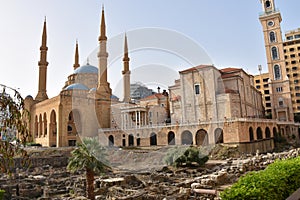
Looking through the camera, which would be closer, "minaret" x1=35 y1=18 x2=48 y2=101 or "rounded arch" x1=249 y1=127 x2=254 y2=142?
"rounded arch" x1=249 y1=127 x2=254 y2=142

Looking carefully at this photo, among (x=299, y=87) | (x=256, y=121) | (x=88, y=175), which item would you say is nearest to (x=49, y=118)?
(x=88, y=175)

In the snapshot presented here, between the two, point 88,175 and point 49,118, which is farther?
point 49,118

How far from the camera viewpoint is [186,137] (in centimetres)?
3378

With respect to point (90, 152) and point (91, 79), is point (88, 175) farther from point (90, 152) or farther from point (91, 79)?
point (91, 79)

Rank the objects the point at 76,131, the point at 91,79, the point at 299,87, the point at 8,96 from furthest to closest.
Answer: the point at 299,87 < the point at 91,79 < the point at 76,131 < the point at 8,96

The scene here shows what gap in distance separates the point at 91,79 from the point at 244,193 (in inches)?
1726

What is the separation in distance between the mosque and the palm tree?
60.3 ft

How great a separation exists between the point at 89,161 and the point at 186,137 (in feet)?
71.7

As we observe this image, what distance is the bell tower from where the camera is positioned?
43000mm

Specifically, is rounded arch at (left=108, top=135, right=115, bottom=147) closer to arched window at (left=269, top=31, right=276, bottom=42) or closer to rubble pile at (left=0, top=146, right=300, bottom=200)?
rubble pile at (left=0, top=146, right=300, bottom=200)

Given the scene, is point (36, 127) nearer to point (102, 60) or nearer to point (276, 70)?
point (102, 60)

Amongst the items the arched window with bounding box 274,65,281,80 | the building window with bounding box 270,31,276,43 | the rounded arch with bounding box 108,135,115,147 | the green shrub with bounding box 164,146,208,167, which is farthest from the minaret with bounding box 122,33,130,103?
the building window with bounding box 270,31,276,43

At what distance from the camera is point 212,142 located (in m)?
29.6

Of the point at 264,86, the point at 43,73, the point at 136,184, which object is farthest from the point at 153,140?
the point at 264,86
